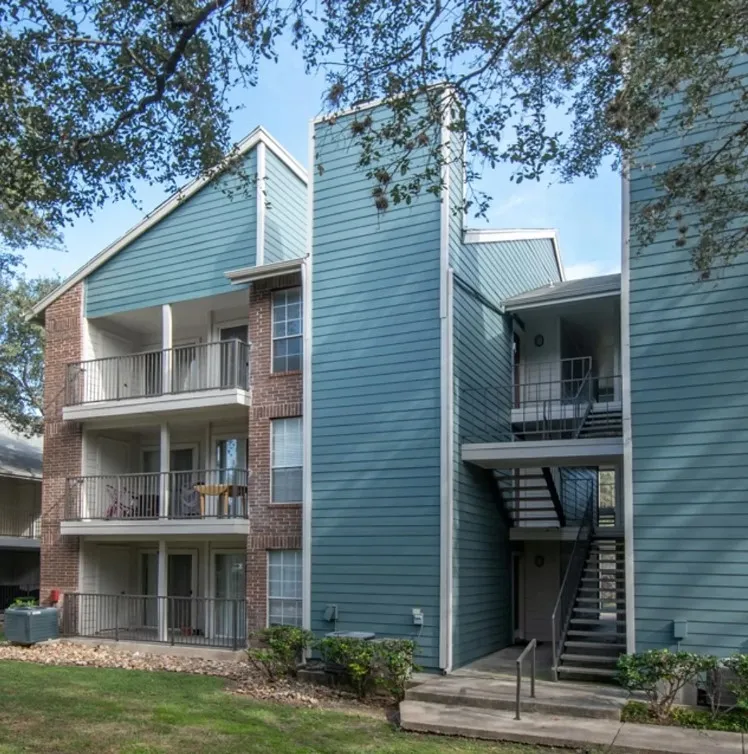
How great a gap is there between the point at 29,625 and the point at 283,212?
963 cm

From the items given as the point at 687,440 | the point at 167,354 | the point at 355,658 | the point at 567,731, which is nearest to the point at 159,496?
the point at 167,354

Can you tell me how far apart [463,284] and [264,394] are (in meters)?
4.26

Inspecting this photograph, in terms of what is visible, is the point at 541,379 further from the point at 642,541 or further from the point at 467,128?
the point at 467,128

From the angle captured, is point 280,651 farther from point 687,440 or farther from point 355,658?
point 687,440

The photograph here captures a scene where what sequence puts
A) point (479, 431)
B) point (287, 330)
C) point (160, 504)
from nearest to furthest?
point (479, 431), point (287, 330), point (160, 504)

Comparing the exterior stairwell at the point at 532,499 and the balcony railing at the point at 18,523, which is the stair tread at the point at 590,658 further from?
the balcony railing at the point at 18,523

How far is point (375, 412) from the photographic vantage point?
14.5m

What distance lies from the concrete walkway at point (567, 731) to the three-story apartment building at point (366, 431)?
62.5 inches

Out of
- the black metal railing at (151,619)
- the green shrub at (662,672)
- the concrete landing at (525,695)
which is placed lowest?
the black metal railing at (151,619)

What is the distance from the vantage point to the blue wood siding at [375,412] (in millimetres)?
13891

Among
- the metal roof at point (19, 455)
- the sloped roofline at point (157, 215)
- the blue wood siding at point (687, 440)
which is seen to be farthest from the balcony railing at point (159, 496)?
the blue wood siding at point (687, 440)

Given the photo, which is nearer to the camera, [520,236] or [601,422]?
[601,422]

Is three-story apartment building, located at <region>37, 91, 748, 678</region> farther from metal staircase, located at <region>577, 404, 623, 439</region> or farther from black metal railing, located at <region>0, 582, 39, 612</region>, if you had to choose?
black metal railing, located at <region>0, 582, 39, 612</region>

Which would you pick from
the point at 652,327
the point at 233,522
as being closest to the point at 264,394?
the point at 233,522
